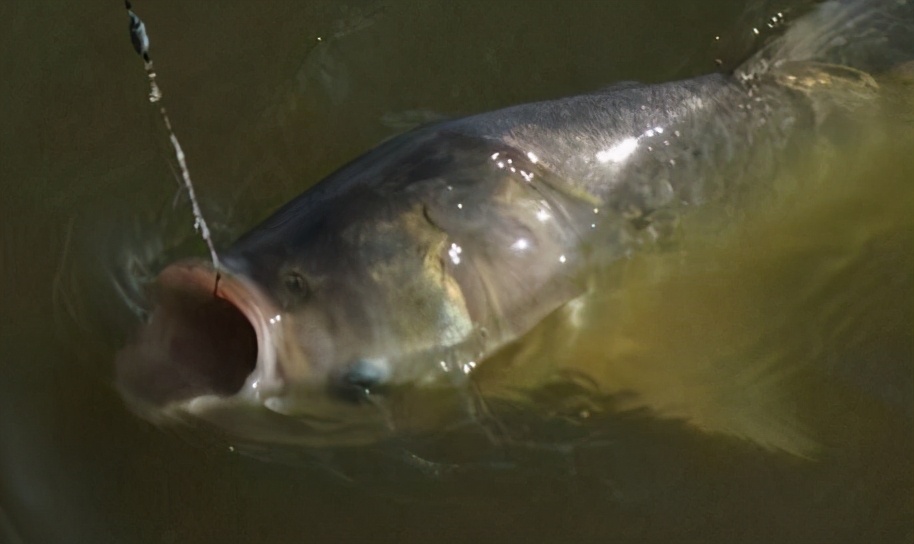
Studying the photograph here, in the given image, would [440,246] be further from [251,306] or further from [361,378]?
[251,306]

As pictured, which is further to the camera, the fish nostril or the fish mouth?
the fish nostril

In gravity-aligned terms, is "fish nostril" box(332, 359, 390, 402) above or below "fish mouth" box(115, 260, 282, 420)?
below

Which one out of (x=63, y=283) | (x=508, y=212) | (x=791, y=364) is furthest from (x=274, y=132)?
(x=791, y=364)

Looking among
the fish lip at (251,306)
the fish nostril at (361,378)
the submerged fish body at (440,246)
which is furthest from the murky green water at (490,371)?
the fish lip at (251,306)

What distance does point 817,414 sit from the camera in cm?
279

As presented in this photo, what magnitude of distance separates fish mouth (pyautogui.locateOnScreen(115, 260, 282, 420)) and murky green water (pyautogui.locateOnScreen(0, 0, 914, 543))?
39 cm

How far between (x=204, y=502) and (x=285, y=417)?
1.44ft

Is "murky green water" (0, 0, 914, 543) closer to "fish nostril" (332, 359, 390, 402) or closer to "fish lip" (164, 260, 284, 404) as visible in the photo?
"fish nostril" (332, 359, 390, 402)

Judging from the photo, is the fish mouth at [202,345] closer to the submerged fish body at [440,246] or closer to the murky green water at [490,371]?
the submerged fish body at [440,246]

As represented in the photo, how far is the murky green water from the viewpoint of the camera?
2.60 meters

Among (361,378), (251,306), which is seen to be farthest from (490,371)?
(251,306)

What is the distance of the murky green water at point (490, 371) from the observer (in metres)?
2.60

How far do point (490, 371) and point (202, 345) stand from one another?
28.0 inches

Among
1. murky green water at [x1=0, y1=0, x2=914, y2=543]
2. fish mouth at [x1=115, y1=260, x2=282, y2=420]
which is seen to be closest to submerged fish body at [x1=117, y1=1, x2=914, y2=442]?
fish mouth at [x1=115, y1=260, x2=282, y2=420]
